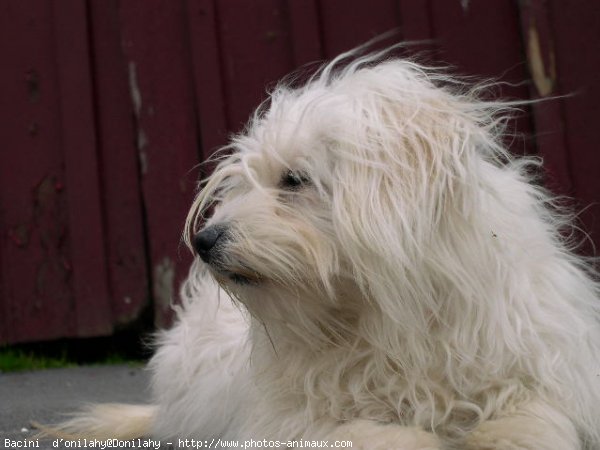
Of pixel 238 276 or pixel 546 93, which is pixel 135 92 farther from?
pixel 238 276

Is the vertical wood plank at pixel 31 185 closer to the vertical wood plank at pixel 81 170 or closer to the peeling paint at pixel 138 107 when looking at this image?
the vertical wood plank at pixel 81 170

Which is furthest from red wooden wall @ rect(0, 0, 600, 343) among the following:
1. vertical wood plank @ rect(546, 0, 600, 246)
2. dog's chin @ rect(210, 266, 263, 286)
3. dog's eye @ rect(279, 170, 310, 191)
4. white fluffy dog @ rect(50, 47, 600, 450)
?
dog's chin @ rect(210, 266, 263, 286)

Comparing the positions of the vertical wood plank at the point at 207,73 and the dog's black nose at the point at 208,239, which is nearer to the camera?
the dog's black nose at the point at 208,239

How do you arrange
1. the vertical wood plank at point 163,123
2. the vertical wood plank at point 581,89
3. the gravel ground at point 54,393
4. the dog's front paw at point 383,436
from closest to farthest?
the dog's front paw at point 383,436 < the gravel ground at point 54,393 < the vertical wood plank at point 581,89 < the vertical wood plank at point 163,123

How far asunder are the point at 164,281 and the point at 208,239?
8.86 ft

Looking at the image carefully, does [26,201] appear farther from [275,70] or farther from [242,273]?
[242,273]

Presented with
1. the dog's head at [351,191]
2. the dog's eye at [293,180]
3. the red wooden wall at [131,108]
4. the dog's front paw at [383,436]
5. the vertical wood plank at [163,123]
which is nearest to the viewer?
the dog's front paw at [383,436]

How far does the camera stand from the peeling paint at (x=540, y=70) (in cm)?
487

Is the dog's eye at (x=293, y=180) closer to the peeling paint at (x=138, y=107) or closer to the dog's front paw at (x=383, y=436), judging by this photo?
the dog's front paw at (x=383, y=436)

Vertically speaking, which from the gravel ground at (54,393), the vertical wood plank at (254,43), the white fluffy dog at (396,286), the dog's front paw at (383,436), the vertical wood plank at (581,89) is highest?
the vertical wood plank at (254,43)

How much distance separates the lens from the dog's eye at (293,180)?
273 centimetres

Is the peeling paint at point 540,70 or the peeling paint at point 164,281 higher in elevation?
the peeling paint at point 540,70

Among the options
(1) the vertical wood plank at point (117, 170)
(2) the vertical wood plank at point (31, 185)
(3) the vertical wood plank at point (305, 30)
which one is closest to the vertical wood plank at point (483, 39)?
(3) the vertical wood plank at point (305, 30)

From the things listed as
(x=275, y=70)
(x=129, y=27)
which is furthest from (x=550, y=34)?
(x=129, y=27)
